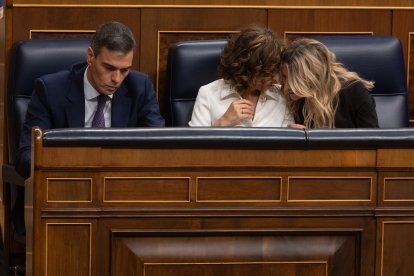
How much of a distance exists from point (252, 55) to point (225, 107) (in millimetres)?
163

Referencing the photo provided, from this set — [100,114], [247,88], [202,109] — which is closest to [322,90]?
[247,88]

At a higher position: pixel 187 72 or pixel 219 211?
pixel 187 72

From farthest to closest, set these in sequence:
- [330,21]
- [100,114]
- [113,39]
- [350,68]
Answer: [330,21], [350,68], [100,114], [113,39]

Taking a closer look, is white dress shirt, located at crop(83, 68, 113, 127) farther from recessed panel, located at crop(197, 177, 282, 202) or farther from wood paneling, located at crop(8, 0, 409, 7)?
recessed panel, located at crop(197, 177, 282, 202)

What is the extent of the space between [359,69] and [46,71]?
85 centimetres

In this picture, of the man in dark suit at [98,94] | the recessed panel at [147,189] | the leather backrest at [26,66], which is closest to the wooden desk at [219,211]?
the recessed panel at [147,189]

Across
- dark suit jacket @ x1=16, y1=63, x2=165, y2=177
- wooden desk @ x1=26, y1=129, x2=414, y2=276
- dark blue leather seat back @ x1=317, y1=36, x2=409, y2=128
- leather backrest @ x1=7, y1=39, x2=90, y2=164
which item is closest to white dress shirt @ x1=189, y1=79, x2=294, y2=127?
dark suit jacket @ x1=16, y1=63, x2=165, y2=177

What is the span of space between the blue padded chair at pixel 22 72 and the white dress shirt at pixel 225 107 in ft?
1.12

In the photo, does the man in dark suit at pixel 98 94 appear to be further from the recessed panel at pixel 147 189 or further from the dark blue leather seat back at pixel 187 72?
the recessed panel at pixel 147 189

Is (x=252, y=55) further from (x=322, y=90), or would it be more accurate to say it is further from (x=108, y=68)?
(x=108, y=68)

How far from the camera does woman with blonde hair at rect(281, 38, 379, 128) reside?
2.60 m

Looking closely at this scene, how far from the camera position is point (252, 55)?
268 centimetres

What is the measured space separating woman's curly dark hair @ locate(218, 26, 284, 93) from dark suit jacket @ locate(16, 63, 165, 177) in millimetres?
227

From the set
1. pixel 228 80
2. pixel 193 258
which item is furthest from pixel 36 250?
pixel 228 80
